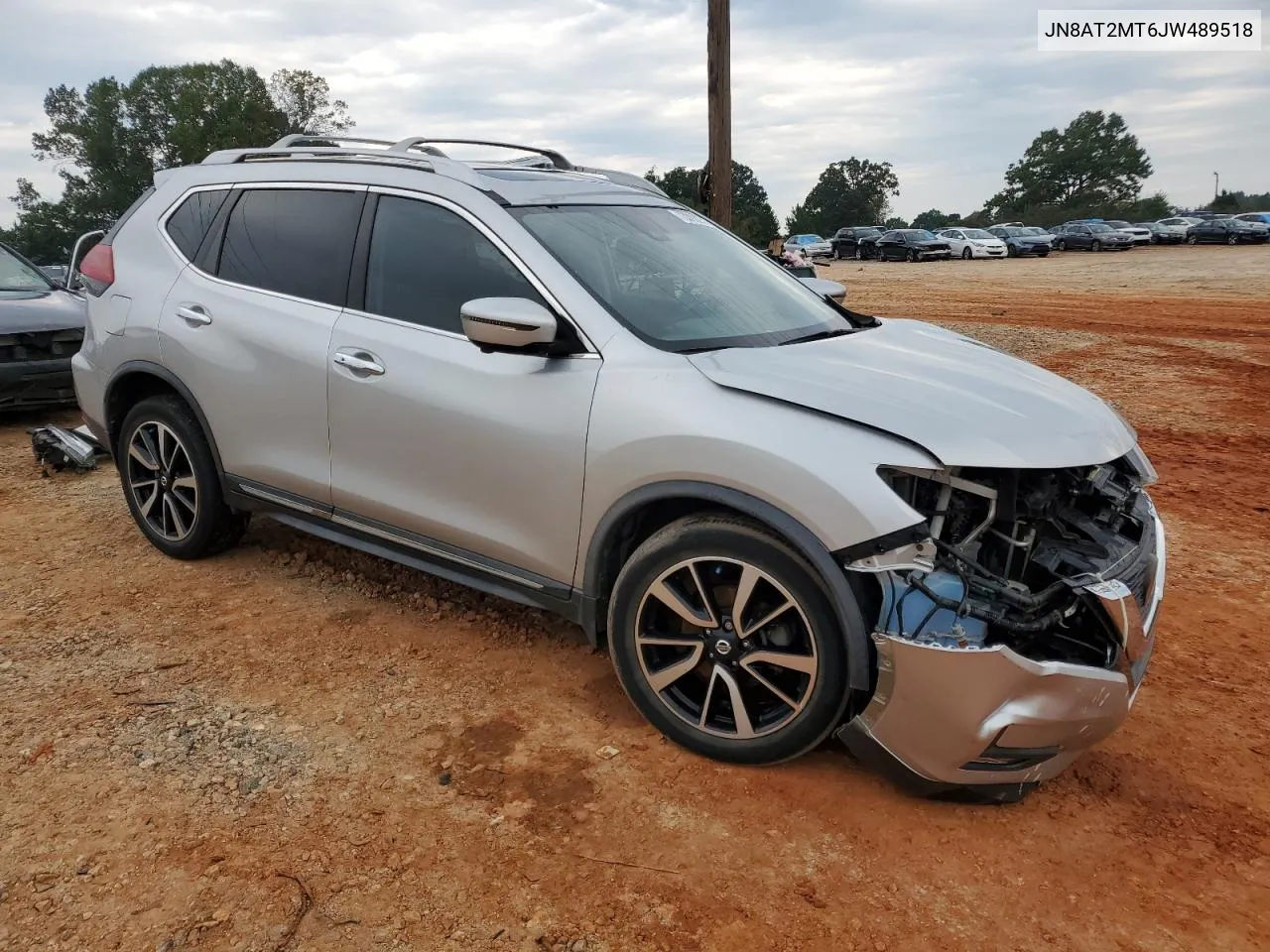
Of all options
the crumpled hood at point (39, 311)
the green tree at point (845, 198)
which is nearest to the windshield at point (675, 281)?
the crumpled hood at point (39, 311)

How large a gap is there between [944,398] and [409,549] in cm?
210

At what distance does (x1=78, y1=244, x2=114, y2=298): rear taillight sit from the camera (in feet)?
15.3

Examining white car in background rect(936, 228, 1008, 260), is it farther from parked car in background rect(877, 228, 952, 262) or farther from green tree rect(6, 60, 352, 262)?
green tree rect(6, 60, 352, 262)

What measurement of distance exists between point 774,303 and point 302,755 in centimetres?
243

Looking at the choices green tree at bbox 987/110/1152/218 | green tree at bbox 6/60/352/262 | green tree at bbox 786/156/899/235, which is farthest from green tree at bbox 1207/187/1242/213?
green tree at bbox 6/60/352/262

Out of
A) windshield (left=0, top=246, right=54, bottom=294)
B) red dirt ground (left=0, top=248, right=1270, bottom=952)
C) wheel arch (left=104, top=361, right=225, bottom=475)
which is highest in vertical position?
windshield (left=0, top=246, right=54, bottom=294)

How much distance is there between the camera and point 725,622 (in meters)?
2.93

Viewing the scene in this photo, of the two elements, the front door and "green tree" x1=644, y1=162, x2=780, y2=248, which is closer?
the front door

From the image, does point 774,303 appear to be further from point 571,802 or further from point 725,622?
point 571,802

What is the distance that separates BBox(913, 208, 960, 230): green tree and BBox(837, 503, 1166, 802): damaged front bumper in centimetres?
9812

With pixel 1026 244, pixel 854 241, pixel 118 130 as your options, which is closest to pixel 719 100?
pixel 1026 244

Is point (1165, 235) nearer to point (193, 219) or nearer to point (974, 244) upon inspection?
point (974, 244)

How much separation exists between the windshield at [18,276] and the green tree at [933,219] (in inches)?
3702

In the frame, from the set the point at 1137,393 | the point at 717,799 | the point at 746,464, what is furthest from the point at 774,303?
the point at 1137,393
